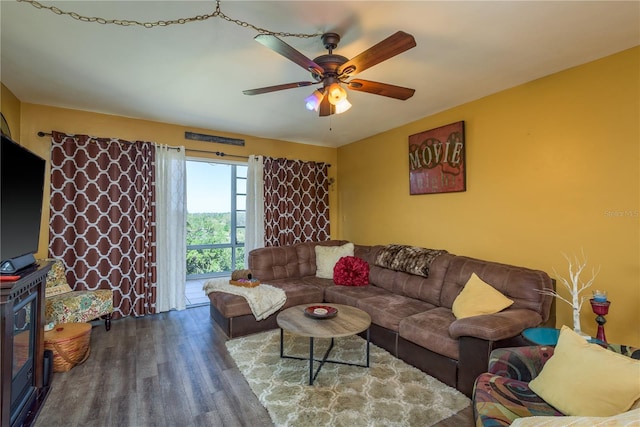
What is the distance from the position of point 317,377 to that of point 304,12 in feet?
8.71

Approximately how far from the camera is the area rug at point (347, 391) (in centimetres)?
198

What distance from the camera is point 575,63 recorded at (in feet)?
8.20

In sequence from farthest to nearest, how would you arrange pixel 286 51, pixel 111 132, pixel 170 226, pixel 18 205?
pixel 170 226 → pixel 111 132 → pixel 18 205 → pixel 286 51

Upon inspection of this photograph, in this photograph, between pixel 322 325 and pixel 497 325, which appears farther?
pixel 322 325

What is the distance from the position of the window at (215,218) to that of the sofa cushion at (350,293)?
243cm

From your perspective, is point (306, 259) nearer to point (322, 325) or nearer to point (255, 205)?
point (255, 205)

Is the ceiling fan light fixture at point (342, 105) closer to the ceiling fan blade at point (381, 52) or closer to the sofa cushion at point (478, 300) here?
the ceiling fan blade at point (381, 52)

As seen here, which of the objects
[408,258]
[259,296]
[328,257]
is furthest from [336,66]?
[328,257]

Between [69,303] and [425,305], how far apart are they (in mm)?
3562

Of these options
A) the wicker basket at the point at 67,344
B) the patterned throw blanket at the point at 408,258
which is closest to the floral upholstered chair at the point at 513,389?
the patterned throw blanket at the point at 408,258

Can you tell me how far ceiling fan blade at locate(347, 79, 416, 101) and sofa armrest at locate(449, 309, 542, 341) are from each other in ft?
5.72

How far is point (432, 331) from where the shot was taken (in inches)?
97.4

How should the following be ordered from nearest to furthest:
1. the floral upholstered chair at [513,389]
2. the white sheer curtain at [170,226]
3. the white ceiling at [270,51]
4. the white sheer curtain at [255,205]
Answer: the floral upholstered chair at [513,389] → the white ceiling at [270,51] → the white sheer curtain at [170,226] → the white sheer curtain at [255,205]

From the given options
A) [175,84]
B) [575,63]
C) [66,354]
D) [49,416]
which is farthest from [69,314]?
[575,63]
